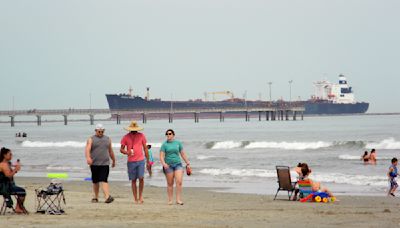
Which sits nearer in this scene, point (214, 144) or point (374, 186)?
point (374, 186)

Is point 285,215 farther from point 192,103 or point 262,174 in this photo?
point 192,103

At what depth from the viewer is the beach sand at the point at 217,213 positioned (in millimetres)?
10469

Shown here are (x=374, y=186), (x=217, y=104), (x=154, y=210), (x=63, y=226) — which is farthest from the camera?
(x=217, y=104)

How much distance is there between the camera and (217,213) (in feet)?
39.0

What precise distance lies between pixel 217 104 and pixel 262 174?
167741 millimetres

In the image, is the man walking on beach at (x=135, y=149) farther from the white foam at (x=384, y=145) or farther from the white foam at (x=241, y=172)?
the white foam at (x=384, y=145)

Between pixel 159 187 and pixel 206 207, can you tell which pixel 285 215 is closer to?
pixel 206 207

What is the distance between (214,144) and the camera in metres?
52.3

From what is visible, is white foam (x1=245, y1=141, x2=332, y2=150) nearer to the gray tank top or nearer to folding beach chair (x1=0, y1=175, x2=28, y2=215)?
the gray tank top

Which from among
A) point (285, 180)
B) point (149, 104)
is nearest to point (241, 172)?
point (285, 180)

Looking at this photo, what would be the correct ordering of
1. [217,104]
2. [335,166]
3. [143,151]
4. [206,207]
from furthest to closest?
1. [217,104]
2. [335,166]
3. [143,151]
4. [206,207]

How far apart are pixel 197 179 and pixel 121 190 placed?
497cm

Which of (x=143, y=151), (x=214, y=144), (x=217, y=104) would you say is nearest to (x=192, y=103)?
(x=217, y=104)

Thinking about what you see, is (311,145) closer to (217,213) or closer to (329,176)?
(329,176)
